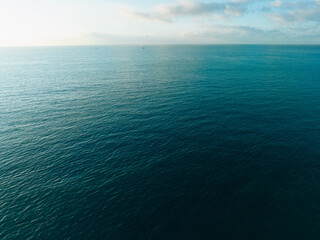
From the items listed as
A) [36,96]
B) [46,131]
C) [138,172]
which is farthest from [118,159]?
[36,96]

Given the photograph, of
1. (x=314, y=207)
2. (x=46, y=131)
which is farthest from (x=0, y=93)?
(x=314, y=207)

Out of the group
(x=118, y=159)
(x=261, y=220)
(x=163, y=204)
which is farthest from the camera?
(x=118, y=159)

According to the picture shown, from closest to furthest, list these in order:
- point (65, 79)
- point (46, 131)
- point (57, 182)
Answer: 1. point (57, 182)
2. point (46, 131)
3. point (65, 79)

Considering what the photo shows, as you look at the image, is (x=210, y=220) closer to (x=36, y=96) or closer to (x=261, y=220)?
(x=261, y=220)

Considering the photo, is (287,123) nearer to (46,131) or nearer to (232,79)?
(232,79)

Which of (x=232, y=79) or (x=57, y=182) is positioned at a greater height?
(x=232, y=79)

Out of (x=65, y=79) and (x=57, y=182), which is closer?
(x=57, y=182)
